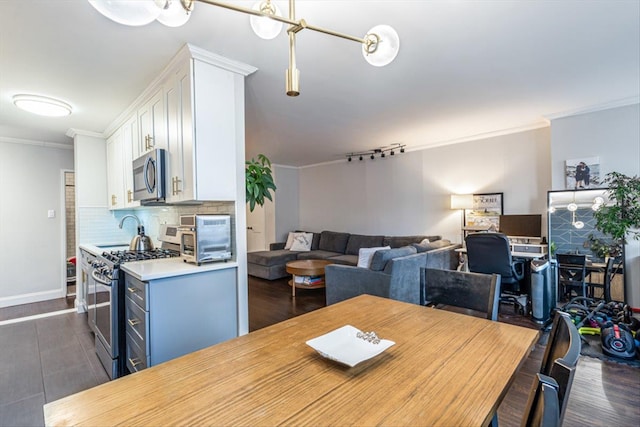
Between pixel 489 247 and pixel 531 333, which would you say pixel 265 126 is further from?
pixel 531 333

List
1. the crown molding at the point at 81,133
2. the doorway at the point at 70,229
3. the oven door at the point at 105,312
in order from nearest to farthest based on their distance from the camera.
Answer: the oven door at the point at 105,312 < the crown molding at the point at 81,133 < the doorway at the point at 70,229

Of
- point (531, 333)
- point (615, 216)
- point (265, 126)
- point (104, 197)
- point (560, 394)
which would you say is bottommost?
point (531, 333)

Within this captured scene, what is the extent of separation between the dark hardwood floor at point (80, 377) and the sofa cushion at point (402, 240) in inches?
69.4

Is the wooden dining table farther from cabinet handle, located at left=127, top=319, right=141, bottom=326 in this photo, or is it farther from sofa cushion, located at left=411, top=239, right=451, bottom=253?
sofa cushion, located at left=411, top=239, right=451, bottom=253

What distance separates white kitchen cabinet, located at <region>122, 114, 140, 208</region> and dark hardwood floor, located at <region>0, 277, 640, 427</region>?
153 centimetres

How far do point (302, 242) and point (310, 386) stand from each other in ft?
19.4

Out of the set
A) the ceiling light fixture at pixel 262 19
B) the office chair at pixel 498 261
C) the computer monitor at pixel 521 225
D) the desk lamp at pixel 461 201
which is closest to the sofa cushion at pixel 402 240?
the desk lamp at pixel 461 201

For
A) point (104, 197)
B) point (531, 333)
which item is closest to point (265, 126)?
point (104, 197)

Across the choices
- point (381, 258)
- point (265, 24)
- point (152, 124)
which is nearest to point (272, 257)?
point (381, 258)

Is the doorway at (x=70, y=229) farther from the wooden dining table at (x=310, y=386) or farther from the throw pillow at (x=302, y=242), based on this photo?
the wooden dining table at (x=310, y=386)

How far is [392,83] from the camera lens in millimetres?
2828

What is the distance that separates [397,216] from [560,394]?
5.44 meters

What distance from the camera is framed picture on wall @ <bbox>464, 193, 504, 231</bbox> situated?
462 cm

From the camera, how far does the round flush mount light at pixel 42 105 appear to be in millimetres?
2906
